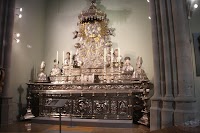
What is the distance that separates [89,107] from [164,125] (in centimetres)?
298

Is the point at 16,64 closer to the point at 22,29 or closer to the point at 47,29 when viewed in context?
the point at 22,29

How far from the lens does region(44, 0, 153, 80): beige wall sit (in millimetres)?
8297

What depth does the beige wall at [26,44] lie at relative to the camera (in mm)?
7660

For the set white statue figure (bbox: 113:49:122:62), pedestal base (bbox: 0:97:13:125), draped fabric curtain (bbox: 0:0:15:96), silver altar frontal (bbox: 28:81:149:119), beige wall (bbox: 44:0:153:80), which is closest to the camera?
pedestal base (bbox: 0:97:13:125)

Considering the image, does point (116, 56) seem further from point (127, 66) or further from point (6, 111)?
point (6, 111)

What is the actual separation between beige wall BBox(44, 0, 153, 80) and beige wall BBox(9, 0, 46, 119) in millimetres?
411

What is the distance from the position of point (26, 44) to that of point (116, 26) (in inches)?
157

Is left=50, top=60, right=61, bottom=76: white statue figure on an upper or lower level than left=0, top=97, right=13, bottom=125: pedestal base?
upper

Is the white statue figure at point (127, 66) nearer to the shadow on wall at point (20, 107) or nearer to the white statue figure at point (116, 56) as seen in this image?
the white statue figure at point (116, 56)

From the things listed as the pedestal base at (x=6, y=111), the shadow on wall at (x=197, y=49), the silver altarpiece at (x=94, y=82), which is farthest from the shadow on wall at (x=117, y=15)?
the pedestal base at (x=6, y=111)

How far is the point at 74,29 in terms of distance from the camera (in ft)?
30.3

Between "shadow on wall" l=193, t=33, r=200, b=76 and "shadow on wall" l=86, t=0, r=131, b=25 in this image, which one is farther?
"shadow on wall" l=86, t=0, r=131, b=25

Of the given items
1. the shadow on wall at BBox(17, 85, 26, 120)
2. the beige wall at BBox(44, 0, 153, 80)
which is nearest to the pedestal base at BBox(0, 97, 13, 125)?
the shadow on wall at BBox(17, 85, 26, 120)

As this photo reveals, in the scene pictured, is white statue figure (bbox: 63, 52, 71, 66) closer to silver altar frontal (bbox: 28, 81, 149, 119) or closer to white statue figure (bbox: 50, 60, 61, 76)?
white statue figure (bbox: 50, 60, 61, 76)
